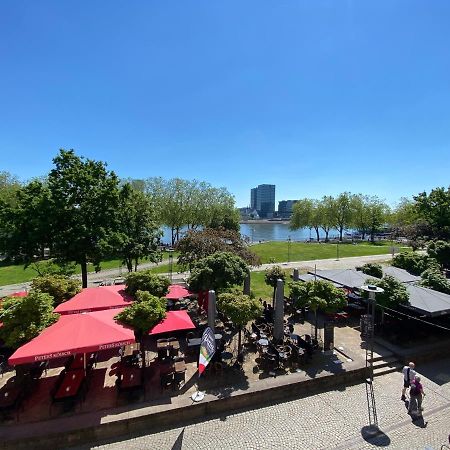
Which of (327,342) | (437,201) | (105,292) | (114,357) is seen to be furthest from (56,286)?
(437,201)

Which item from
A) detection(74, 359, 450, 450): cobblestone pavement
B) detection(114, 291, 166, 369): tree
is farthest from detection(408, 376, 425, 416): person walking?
detection(114, 291, 166, 369): tree

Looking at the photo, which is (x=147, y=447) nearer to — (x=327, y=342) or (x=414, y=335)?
(x=327, y=342)

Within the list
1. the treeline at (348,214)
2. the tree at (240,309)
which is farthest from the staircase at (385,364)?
the treeline at (348,214)

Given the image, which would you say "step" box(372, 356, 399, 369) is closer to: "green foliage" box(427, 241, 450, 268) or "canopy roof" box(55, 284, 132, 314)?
"canopy roof" box(55, 284, 132, 314)

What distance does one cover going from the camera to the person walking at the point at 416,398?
9.95 meters

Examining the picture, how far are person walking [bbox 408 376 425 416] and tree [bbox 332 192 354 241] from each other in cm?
6617

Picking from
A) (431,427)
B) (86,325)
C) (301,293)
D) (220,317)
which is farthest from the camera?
(220,317)

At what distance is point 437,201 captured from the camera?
33.2 m

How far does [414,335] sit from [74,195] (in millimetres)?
23034

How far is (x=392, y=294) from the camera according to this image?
14805mm

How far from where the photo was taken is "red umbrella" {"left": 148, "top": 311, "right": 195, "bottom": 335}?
455 inches

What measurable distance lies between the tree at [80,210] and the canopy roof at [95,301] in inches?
251

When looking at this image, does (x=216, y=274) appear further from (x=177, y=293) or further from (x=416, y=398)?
(x=416, y=398)

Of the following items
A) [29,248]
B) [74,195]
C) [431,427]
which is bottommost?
[431,427]
